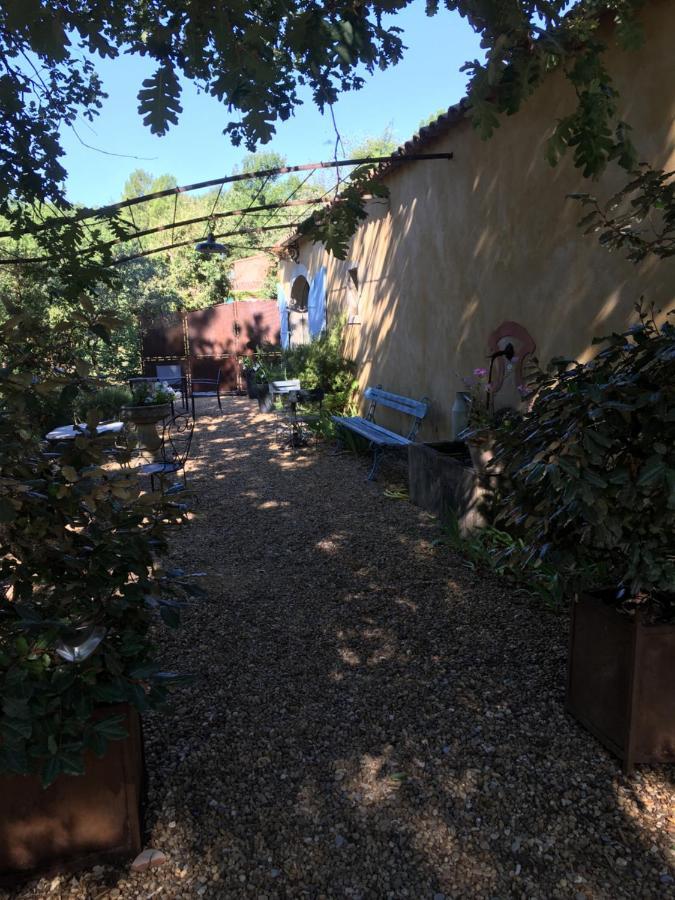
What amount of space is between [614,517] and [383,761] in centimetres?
124

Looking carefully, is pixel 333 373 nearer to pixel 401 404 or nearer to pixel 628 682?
pixel 401 404

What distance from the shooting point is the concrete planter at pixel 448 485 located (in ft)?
14.5

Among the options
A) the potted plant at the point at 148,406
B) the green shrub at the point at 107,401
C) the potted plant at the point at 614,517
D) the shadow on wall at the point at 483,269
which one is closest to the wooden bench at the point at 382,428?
the shadow on wall at the point at 483,269

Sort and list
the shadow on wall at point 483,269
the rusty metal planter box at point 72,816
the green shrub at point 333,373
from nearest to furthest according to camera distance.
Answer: the rusty metal planter box at point 72,816 → the shadow on wall at point 483,269 → the green shrub at point 333,373

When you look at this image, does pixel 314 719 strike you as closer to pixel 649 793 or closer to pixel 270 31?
pixel 649 793

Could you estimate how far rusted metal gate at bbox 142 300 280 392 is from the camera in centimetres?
1622

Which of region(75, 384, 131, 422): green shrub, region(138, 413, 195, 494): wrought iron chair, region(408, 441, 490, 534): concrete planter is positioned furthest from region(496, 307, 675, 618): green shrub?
region(75, 384, 131, 422): green shrub

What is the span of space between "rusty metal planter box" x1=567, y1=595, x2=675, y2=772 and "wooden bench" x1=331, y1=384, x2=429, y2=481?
11.8 ft

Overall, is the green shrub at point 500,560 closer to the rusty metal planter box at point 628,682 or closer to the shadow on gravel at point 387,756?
the shadow on gravel at point 387,756

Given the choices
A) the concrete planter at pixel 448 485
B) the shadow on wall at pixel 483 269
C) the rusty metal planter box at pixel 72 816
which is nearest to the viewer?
the rusty metal planter box at pixel 72 816

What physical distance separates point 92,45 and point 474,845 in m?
2.78

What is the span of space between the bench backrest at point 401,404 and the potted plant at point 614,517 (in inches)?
161

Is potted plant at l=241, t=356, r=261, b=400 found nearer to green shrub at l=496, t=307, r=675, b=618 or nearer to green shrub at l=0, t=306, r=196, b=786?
green shrub at l=496, t=307, r=675, b=618

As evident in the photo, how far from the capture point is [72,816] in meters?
1.76
